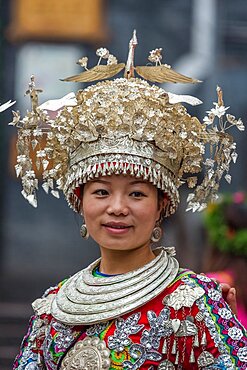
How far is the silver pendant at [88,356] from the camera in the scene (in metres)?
4.17

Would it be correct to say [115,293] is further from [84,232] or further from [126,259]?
[84,232]

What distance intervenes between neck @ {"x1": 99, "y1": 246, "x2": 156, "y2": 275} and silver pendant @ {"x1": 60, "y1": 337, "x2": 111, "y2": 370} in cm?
27

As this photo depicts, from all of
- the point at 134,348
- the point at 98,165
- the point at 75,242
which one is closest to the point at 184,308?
the point at 134,348

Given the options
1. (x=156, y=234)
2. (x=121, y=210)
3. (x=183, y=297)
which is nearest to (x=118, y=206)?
(x=121, y=210)

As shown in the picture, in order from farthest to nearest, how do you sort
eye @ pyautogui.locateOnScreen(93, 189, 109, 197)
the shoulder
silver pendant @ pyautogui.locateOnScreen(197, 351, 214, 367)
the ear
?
the shoulder
the ear
eye @ pyautogui.locateOnScreen(93, 189, 109, 197)
silver pendant @ pyautogui.locateOnScreen(197, 351, 214, 367)

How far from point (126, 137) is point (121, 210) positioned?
273 millimetres

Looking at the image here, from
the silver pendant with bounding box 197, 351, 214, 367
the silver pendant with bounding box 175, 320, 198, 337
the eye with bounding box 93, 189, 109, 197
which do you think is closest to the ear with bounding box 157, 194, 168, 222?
the eye with bounding box 93, 189, 109, 197

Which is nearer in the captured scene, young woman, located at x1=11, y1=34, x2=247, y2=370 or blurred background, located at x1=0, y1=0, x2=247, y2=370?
young woman, located at x1=11, y1=34, x2=247, y2=370

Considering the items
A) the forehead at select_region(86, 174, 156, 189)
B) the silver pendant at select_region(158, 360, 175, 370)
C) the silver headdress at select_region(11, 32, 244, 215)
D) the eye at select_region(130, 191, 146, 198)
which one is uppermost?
the silver headdress at select_region(11, 32, 244, 215)

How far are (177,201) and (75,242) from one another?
34.6 feet

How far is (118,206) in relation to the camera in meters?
4.15

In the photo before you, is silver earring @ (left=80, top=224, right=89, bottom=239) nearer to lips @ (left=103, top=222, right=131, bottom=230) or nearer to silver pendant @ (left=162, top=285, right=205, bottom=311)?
lips @ (left=103, top=222, right=131, bottom=230)

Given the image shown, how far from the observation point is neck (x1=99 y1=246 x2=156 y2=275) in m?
4.29

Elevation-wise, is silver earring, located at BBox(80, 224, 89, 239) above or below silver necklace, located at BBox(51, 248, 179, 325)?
above
